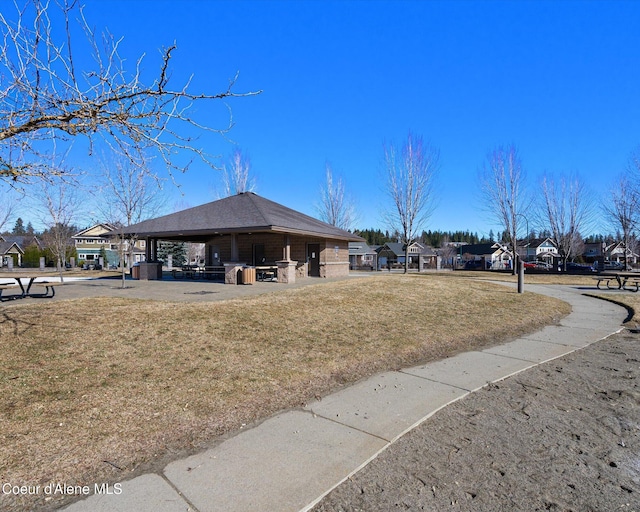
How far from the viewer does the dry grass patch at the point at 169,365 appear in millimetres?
3148

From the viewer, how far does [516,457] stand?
3.10 metres

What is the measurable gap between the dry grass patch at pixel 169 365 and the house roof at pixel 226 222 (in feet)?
23.0

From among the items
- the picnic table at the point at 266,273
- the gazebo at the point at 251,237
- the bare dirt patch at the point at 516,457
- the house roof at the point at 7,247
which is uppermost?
the house roof at the point at 7,247

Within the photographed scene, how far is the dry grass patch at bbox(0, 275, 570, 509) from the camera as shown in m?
3.15

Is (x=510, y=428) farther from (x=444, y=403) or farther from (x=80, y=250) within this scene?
(x=80, y=250)

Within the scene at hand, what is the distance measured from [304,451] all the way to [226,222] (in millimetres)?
15548

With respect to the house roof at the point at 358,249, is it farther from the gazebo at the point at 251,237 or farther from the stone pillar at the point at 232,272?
the stone pillar at the point at 232,272

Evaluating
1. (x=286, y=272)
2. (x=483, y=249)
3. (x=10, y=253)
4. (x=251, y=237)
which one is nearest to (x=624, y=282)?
(x=286, y=272)

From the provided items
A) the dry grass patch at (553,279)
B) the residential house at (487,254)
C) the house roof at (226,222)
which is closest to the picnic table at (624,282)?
the dry grass patch at (553,279)

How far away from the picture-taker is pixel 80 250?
63.8 metres

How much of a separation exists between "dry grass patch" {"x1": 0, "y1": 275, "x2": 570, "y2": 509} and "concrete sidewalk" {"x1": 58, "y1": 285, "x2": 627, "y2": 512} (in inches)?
11.7

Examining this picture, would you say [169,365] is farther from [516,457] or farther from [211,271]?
[211,271]

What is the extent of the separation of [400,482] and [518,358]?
4.52 meters

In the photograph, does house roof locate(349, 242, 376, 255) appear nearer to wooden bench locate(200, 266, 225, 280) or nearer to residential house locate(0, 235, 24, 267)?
wooden bench locate(200, 266, 225, 280)
